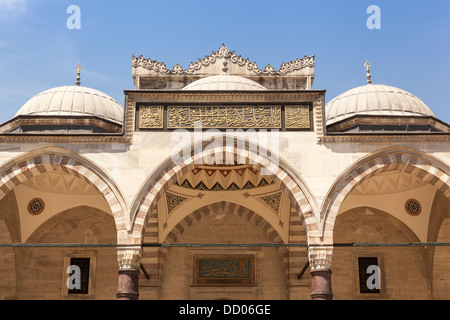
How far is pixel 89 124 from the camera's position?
12.7 meters

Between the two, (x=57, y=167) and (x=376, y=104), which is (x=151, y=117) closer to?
(x=57, y=167)

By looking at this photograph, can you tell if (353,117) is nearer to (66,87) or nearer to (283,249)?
(283,249)

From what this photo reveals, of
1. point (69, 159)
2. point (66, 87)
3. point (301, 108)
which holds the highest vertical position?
point (66, 87)

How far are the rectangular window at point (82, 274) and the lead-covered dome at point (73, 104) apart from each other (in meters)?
3.05

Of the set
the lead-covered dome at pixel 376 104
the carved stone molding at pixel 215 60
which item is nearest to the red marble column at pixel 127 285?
the carved stone molding at pixel 215 60

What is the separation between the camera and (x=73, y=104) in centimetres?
1340

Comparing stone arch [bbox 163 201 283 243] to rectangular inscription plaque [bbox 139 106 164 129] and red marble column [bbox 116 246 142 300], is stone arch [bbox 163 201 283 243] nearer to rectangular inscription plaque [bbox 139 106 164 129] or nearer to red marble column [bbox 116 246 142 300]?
rectangular inscription plaque [bbox 139 106 164 129]

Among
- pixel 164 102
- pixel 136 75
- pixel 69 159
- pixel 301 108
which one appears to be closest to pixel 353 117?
pixel 301 108

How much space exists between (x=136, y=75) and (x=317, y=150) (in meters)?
4.90

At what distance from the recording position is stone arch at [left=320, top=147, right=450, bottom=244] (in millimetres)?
10375

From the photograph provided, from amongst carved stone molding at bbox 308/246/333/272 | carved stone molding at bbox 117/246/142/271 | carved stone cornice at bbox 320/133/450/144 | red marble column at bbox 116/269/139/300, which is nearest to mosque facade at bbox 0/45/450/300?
carved stone cornice at bbox 320/133/450/144

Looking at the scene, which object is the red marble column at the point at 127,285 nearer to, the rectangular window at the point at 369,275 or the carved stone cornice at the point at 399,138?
the carved stone cornice at the point at 399,138

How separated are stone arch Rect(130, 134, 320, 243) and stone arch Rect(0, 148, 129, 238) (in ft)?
1.55

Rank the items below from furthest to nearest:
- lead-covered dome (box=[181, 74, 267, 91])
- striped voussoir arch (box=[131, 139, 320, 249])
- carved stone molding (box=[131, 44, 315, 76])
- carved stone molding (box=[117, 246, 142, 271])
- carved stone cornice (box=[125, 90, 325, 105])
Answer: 1. carved stone molding (box=[131, 44, 315, 76])
2. lead-covered dome (box=[181, 74, 267, 91])
3. carved stone cornice (box=[125, 90, 325, 105])
4. striped voussoir arch (box=[131, 139, 320, 249])
5. carved stone molding (box=[117, 246, 142, 271])
